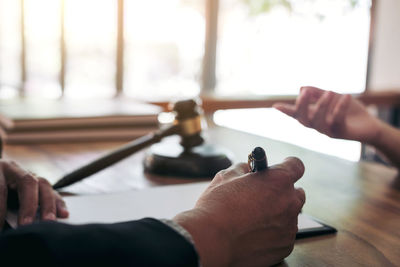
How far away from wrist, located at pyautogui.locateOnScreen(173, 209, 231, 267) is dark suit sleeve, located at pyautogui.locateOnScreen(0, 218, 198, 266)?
29 millimetres

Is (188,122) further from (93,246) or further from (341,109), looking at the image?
(93,246)

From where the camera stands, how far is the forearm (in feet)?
4.14

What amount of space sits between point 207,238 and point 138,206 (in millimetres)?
299

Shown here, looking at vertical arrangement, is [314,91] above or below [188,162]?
above

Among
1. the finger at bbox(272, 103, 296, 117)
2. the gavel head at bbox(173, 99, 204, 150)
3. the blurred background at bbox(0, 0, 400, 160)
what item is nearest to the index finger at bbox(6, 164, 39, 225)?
the gavel head at bbox(173, 99, 204, 150)

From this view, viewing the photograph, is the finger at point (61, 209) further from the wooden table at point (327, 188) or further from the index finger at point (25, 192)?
the wooden table at point (327, 188)

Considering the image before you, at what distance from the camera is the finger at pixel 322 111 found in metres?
1.18

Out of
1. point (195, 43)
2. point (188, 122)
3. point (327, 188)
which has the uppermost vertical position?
point (195, 43)

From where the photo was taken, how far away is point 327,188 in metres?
1.02

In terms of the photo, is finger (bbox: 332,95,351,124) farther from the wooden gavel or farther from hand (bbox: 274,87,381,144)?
the wooden gavel

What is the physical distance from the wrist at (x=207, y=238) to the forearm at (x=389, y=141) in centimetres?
85

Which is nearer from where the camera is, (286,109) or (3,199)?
(3,199)

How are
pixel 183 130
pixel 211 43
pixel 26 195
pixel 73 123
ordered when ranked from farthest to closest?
1. pixel 211 43
2. pixel 73 123
3. pixel 183 130
4. pixel 26 195

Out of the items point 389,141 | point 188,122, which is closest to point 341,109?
point 389,141
